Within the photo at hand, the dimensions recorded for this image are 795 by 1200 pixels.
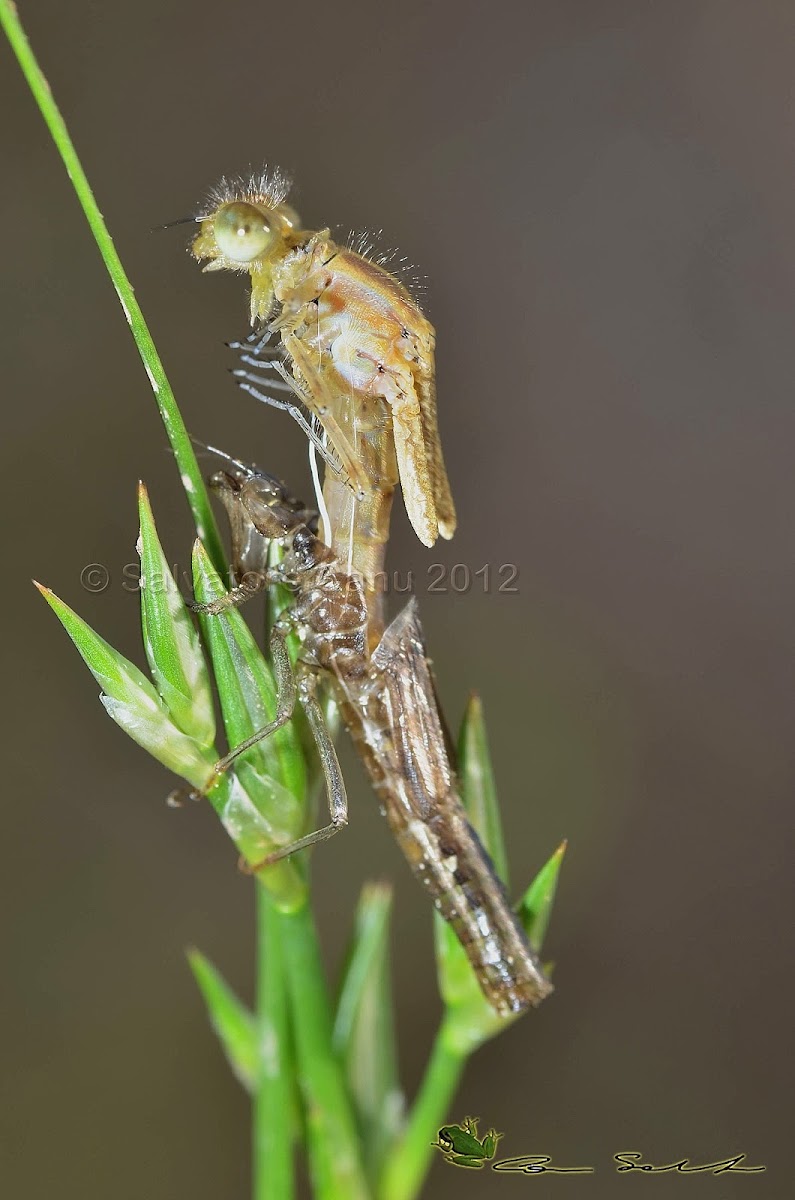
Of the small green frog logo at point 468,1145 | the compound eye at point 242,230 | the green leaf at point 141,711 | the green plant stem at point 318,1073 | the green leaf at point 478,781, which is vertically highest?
the compound eye at point 242,230

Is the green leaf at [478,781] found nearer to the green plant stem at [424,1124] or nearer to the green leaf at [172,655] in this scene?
the green plant stem at [424,1124]

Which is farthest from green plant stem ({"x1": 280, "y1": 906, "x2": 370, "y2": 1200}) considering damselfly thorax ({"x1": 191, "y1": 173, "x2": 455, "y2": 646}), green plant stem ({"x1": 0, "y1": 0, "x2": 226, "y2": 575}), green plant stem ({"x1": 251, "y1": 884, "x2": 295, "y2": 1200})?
damselfly thorax ({"x1": 191, "y1": 173, "x2": 455, "y2": 646})

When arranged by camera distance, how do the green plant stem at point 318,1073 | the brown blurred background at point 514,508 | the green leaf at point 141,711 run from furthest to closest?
the brown blurred background at point 514,508 < the green plant stem at point 318,1073 < the green leaf at point 141,711

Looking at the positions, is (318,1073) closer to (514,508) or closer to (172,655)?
(172,655)

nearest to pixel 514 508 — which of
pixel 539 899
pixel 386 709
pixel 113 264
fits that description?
pixel 386 709

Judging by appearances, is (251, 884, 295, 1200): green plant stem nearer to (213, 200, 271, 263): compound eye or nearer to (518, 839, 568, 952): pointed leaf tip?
(518, 839, 568, 952): pointed leaf tip

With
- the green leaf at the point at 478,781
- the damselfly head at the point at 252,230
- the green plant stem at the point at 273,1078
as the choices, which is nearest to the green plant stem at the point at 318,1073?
the green plant stem at the point at 273,1078
